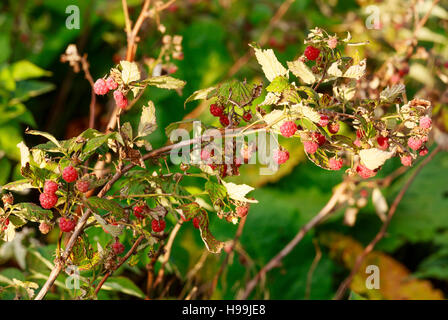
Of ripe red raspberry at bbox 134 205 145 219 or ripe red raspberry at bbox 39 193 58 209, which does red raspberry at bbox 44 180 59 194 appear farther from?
ripe red raspberry at bbox 134 205 145 219

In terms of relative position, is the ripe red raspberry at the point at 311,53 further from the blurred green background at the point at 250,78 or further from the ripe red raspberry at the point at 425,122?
the blurred green background at the point at 250,78

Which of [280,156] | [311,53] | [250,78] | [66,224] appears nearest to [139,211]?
[66,224]

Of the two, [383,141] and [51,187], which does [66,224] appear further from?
[383,141]

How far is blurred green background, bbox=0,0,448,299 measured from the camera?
53.6 inches

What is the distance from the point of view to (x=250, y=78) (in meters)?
1.88

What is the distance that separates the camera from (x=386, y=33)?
2.02 meters

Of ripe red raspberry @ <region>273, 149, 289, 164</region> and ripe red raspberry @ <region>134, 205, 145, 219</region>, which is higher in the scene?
ripe red raspberry @ <region>273, 149, 289, 164</region>

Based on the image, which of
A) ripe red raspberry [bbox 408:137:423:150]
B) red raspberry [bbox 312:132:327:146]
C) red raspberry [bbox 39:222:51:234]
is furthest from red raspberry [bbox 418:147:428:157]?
red raspberry [bbox 39:222:51:234]

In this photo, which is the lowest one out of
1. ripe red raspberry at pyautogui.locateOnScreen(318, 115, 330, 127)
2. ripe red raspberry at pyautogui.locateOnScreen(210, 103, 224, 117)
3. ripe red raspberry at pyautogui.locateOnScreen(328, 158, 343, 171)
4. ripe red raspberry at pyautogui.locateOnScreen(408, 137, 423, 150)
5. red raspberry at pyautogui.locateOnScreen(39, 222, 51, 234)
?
red raspberry at pyautogui.locateOnScreen(39, 222, 51, 234)

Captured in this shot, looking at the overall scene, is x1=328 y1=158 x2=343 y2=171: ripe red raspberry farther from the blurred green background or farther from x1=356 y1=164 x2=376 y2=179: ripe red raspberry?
the blurred green background

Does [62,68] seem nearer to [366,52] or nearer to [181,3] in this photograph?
[181,3]

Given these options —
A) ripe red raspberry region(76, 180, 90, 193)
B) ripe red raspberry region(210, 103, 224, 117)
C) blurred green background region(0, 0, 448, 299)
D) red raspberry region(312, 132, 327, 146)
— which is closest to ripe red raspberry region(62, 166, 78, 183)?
ripe red raspberry region(76, 180, 90, 193)

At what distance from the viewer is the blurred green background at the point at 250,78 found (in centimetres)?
136

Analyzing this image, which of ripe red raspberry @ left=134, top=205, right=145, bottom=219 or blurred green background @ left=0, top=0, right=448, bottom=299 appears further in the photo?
blurred green background @ left=0, top=0, right=448, bottom=299
